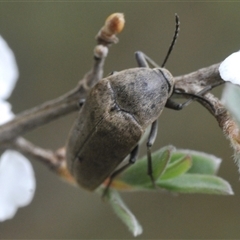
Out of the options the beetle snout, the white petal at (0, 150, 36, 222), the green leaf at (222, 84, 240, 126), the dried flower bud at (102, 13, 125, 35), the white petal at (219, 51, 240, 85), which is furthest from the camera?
the white petal at (0, 150, 36, 222)

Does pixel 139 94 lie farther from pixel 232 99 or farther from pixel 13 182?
pixel 232 99

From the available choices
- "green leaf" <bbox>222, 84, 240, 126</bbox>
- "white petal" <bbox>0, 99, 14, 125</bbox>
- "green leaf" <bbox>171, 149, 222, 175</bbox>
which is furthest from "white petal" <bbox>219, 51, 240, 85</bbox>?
"white petal" <bbox>0, 99, 14, 125</bbox>

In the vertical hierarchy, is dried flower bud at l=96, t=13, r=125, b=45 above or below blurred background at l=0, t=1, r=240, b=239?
above

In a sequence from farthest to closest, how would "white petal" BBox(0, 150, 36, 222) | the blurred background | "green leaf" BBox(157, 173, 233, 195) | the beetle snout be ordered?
the blurred background → "white petal" BBox(0, 150, 36, 222) → the beetle snout → "green leaf" BBox(157, 173, 233, 195)

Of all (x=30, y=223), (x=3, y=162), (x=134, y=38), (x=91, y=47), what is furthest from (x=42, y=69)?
(x=3, y=162)

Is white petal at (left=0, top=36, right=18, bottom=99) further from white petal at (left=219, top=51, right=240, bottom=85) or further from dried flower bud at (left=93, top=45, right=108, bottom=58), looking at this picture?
white petal at (left=219, top=51, right=240, bottom=85)

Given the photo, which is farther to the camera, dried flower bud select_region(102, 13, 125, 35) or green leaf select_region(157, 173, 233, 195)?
dried flower bud select_region(102, 13, 125, 35)

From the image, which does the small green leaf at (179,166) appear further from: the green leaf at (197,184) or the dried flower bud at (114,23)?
the dried flower bud at (114,23)

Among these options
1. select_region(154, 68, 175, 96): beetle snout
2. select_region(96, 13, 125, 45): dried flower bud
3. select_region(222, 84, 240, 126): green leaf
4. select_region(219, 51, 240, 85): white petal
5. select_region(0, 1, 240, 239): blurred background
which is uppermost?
select_region(96, 13, 125, 45): dried flower bud
